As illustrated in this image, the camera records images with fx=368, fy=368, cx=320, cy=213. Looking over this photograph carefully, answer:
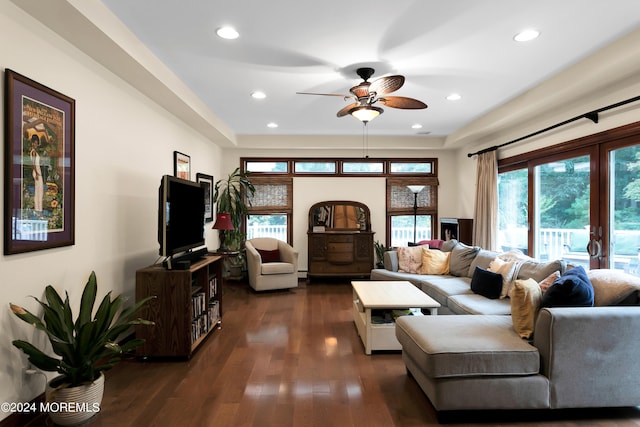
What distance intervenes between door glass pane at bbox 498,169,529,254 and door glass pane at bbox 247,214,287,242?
145 inches

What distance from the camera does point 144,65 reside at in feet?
9.71

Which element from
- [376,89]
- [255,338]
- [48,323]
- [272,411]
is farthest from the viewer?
[255,338]

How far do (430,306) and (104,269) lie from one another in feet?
9.13

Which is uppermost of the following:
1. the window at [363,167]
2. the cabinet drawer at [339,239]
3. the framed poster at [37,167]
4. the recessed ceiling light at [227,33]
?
the recessed ceiling light at [227,33]

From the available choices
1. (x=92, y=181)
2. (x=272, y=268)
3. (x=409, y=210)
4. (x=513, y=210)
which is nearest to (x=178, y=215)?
(x=92, y=181)

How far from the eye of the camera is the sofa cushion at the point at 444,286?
3.99 meters

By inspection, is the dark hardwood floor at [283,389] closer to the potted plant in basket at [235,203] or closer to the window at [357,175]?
the potted plant in basket at [235,203]

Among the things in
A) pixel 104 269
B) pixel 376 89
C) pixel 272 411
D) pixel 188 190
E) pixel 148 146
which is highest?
pixel 376 89

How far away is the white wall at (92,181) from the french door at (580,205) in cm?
448

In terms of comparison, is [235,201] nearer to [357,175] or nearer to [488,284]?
[357,175]

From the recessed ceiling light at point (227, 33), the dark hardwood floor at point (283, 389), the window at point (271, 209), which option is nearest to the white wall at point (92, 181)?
the dark hardwood floor at point (283, 389)

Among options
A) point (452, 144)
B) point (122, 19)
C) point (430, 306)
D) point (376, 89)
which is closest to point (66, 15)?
point (122, 19)

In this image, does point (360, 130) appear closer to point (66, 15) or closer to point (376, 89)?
point (376, 89)

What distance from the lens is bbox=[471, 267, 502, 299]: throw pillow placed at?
3664mm
